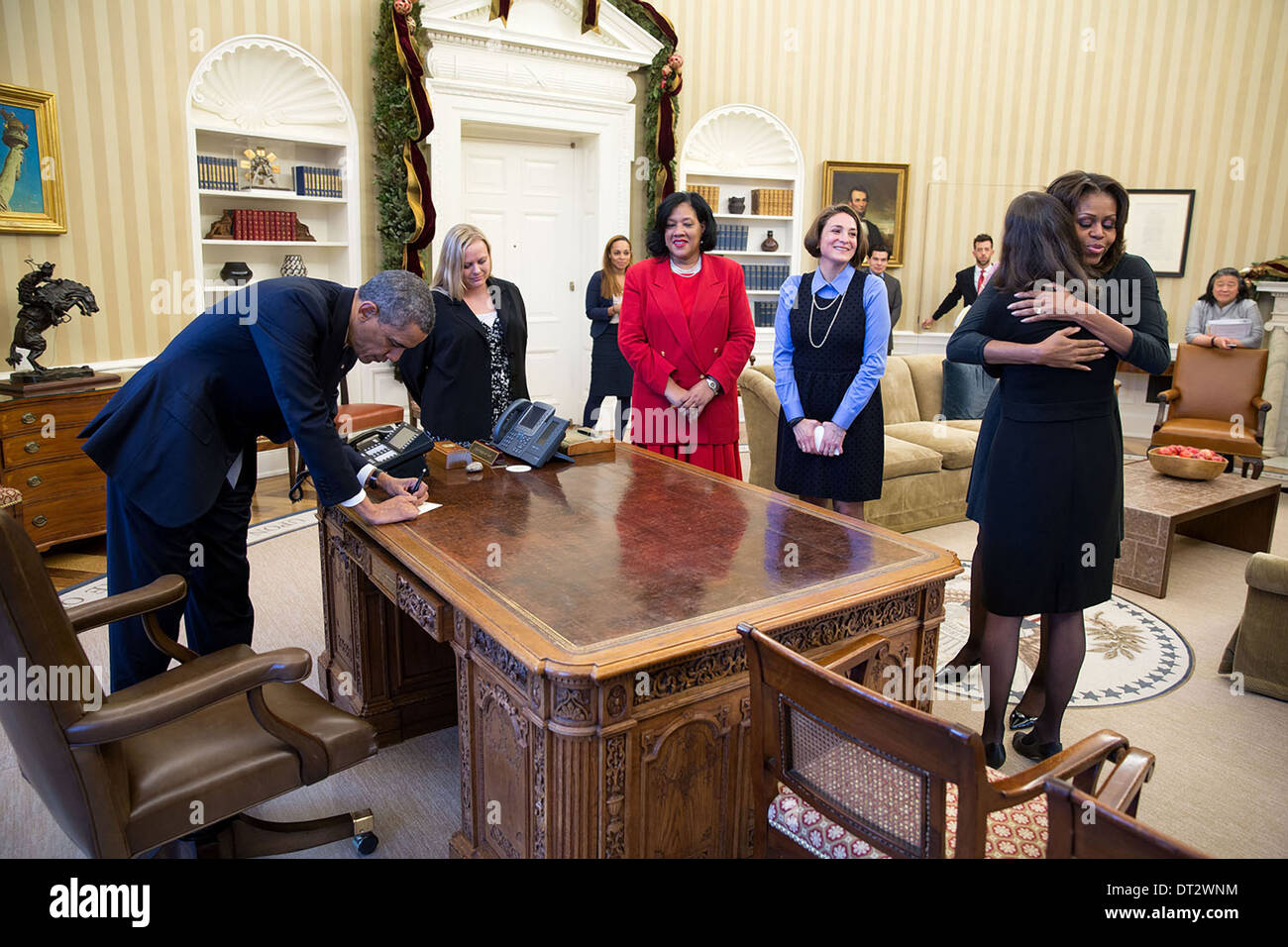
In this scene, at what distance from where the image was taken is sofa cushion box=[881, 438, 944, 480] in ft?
17.2

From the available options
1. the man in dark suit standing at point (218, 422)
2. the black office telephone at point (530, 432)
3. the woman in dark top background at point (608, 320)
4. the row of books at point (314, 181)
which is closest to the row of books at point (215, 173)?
Result: the row of books at point (314, 181)

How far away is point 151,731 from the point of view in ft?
6.46

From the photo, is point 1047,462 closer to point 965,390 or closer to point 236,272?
point 965,390

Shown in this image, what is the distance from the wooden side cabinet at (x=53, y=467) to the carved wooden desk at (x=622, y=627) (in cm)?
271

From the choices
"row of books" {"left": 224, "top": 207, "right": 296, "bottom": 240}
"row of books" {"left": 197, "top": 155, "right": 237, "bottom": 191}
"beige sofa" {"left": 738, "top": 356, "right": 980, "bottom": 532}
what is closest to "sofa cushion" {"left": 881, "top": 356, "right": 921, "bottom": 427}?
"beige sofa" {"left": 738, "top": 356, "right": 980, "bottom": 532}

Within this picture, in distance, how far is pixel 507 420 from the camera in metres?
3.36

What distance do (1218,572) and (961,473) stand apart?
4.71 ft

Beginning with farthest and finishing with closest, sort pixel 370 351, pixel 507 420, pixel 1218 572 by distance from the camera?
pixel 1218 572
pixel 507 420
pixel 370 351

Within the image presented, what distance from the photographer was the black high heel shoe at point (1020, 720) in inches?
121

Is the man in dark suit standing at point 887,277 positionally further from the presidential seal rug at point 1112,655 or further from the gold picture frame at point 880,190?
the presidential seal rug at point 1112,655

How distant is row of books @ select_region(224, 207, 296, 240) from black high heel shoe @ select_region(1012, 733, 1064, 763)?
553cm

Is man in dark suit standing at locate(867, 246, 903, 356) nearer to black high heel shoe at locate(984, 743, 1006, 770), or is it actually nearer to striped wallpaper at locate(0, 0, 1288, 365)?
striped wallpaper at locate(0, 0, 1288, 365)
